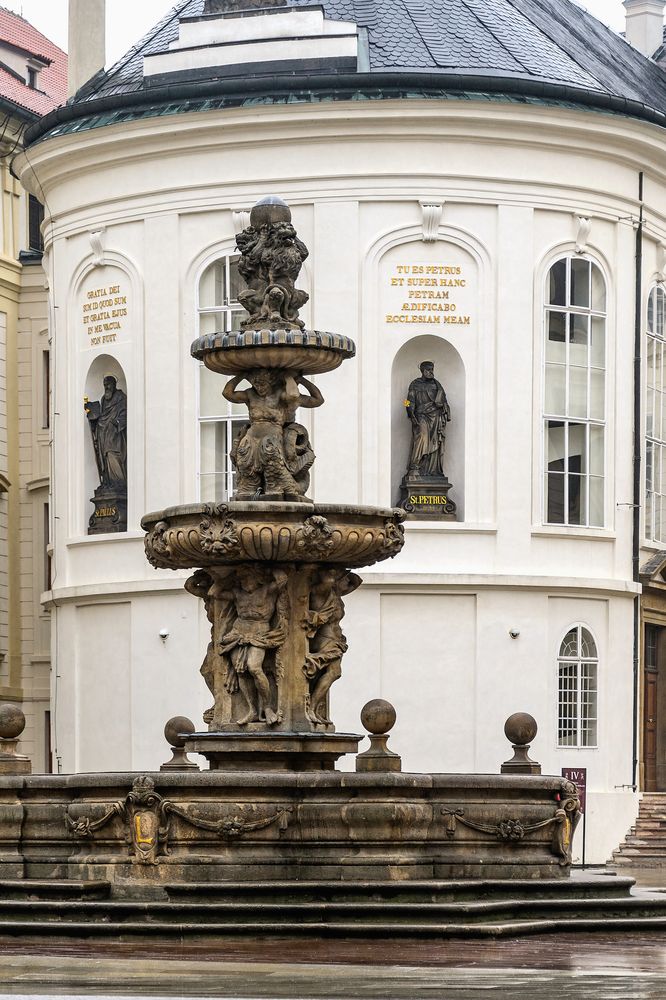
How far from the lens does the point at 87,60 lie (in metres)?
50.0

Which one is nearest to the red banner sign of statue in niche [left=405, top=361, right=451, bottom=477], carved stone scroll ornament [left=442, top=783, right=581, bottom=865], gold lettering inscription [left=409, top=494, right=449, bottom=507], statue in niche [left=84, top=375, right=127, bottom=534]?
gold lettering inscription [left=409, top=494, right=449, bottom=507]

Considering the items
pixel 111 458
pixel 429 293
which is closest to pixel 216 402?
pixel 111 458

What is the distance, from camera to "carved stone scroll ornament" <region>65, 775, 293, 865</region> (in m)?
21.5

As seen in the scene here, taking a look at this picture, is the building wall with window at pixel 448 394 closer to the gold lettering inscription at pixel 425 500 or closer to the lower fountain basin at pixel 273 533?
the gold lettering inscription at pixel 425 500

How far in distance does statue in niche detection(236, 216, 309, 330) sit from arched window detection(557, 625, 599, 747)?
2061 cm

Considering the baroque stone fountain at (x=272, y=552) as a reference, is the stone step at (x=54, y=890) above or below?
below

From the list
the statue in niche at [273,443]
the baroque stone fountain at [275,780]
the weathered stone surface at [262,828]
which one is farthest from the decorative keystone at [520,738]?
the weathered stone surface at [262,828]

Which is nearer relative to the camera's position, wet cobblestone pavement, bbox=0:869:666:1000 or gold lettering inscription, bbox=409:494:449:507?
wet cobblestone pavement, bbox=0:869:666:1000

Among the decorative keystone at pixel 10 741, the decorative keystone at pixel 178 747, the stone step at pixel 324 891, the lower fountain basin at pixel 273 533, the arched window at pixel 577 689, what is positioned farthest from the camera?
the arched window at pixel 577 689

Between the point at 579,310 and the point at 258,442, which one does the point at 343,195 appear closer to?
the point at 579,310

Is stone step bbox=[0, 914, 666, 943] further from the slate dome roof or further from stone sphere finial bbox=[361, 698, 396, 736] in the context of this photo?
the slate dome roof

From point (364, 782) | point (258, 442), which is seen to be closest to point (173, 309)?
point (258, 442)

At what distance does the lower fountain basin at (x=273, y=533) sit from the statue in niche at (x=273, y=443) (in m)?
0.66

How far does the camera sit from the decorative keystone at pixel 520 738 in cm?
2661
